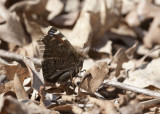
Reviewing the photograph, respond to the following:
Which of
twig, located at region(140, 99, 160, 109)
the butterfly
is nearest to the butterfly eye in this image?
the butterfly

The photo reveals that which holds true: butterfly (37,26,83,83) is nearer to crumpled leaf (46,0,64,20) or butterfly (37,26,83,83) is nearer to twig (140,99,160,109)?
twig (140,99,160,109)

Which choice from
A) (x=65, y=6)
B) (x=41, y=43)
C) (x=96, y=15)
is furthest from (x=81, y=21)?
(x=41, y=43)

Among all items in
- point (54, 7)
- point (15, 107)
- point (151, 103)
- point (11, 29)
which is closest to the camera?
point (15, 107)

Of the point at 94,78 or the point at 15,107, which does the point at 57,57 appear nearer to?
the point at 94,78

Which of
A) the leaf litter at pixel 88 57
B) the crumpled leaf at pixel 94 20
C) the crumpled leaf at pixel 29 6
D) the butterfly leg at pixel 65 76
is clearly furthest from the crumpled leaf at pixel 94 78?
the crumpled leaf at pixel 29 6

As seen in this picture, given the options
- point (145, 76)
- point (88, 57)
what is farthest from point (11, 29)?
point (145, 76)
